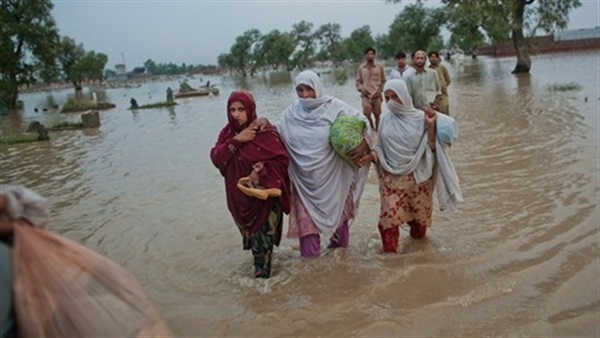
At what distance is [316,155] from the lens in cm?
415

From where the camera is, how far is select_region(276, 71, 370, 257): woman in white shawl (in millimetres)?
4141

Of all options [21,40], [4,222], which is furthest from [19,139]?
[21,40]

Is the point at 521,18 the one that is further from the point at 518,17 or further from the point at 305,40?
the point at 305,40

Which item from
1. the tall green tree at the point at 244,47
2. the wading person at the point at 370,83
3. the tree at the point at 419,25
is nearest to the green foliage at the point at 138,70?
the tall green tree at the point at 244,47

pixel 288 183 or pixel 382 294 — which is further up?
pixel 288 183

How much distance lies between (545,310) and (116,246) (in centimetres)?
396

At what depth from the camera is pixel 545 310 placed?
11.1 feet

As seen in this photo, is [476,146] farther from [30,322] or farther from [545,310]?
[30,322]

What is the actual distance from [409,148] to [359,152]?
17.4 inches

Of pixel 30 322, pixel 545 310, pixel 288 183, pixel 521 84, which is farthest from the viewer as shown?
pixel 521 84

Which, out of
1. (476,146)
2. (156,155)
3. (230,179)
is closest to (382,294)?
(230,179)

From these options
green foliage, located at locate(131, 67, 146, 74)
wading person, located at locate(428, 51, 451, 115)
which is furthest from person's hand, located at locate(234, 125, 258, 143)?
green foliage, located at locate(131, 67, 146, 74)

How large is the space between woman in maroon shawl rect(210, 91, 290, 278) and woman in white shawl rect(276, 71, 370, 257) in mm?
220

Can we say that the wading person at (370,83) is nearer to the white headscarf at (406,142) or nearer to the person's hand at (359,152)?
the white headscarf at (406,142)
